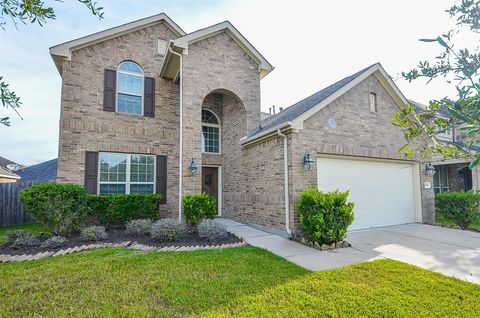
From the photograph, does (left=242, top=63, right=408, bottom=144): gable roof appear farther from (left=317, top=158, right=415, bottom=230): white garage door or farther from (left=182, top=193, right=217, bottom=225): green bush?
(left=182, top=193, right=217, bottom=225): green bush

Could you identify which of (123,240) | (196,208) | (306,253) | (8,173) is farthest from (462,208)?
(8,173)

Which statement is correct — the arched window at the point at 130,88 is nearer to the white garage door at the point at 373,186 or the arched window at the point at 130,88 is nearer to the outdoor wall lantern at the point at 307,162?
the outdoor wall lantern at the point at 307,162

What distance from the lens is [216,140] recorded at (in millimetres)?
12016

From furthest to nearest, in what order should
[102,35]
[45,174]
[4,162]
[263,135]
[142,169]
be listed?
[4,162]
[45,174]
[142,169]
[102,35]
[263,135]

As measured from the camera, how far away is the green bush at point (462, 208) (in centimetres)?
887

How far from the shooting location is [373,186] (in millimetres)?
9031

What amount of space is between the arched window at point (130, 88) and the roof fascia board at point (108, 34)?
115cm

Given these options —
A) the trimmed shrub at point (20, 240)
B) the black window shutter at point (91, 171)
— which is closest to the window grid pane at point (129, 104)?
the black window shutter at point (91, 171)

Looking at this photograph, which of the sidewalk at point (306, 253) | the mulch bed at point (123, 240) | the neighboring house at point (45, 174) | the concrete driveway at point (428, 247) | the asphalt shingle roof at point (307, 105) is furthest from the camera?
the neighboring house at point (45, 174)

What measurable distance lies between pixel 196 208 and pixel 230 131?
441cm

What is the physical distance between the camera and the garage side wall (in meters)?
7.52

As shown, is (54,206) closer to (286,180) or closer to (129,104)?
(129,104)

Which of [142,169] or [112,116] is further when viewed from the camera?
[142,169]

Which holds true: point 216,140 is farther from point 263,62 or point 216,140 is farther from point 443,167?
point 443,167
